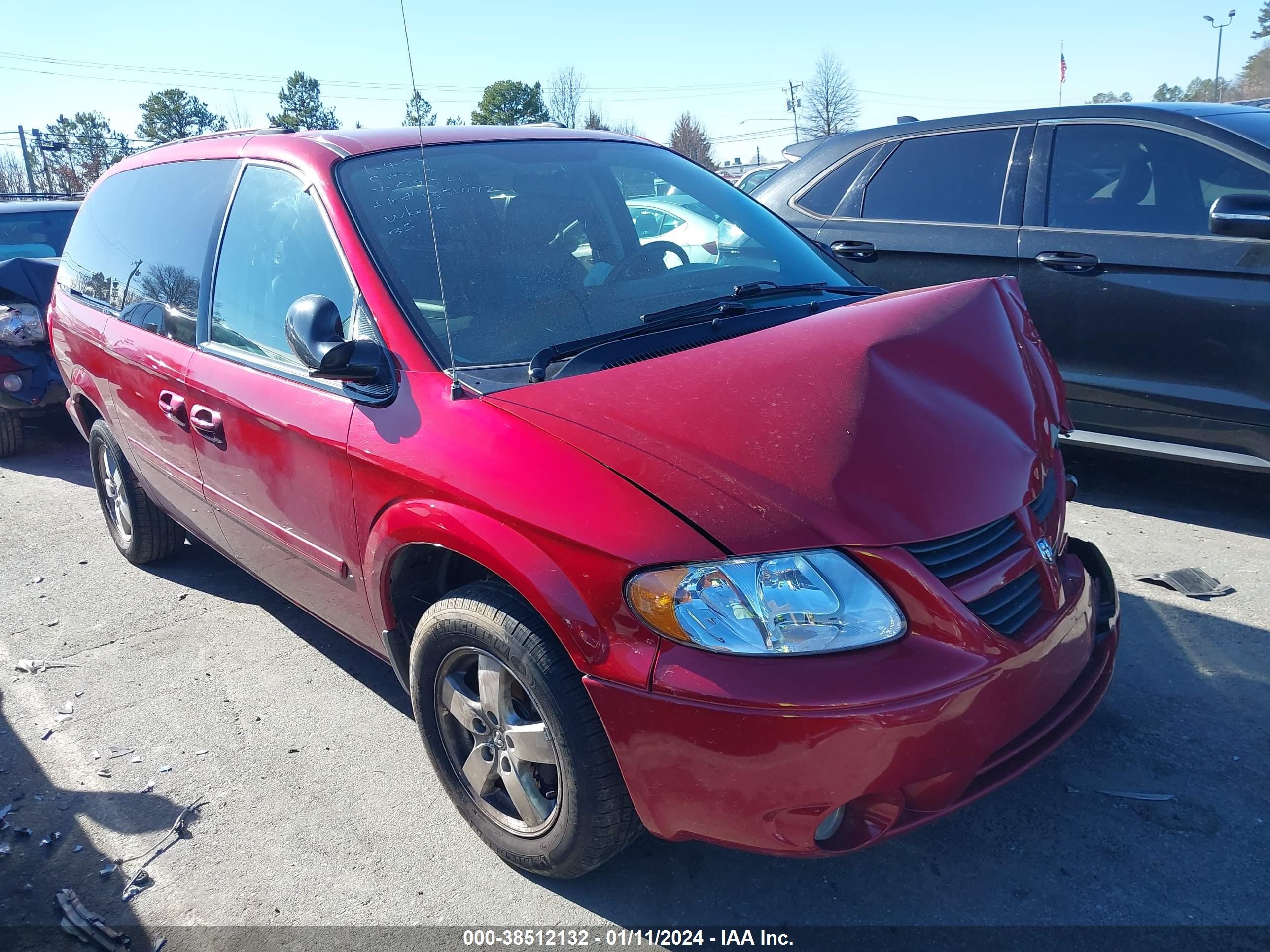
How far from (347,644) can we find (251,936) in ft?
5.19

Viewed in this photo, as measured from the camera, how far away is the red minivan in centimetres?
190

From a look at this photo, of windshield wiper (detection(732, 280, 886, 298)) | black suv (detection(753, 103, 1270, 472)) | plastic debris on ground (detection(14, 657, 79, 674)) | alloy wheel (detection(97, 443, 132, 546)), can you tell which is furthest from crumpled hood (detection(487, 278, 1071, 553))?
alloy wheel (detection(97, 443, 132, 546))

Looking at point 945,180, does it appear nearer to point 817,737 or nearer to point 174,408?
point 174,408

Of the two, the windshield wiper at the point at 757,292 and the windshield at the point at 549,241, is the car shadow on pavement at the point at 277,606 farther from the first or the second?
the windshield wiper at the point at 757,292

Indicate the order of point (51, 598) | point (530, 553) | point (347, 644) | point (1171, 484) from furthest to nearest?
point (1171, 484)
point (51, 598)
point (347, 644)
point (530, 553)

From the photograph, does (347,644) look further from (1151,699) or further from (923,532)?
(1151,699)

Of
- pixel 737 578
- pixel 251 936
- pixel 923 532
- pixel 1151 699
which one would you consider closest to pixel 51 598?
pixel 251 936

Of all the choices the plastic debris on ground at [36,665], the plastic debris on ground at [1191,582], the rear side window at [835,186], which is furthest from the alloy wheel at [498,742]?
the rear side window at [835,186]

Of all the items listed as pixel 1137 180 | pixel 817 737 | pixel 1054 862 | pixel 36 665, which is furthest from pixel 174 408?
pixel 1137 180

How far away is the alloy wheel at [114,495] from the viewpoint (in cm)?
458

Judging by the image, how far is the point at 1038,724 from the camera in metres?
2.21

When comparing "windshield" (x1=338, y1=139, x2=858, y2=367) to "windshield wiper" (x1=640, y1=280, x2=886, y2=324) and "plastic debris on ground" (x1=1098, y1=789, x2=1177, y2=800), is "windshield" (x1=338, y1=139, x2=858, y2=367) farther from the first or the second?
"plastic debris on ground" (x1=1098, y1=789, x2=1177, y2=800)

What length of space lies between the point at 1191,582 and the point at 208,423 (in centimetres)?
369

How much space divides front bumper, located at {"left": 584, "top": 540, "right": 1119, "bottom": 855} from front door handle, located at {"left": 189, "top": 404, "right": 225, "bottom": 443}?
1846mm
